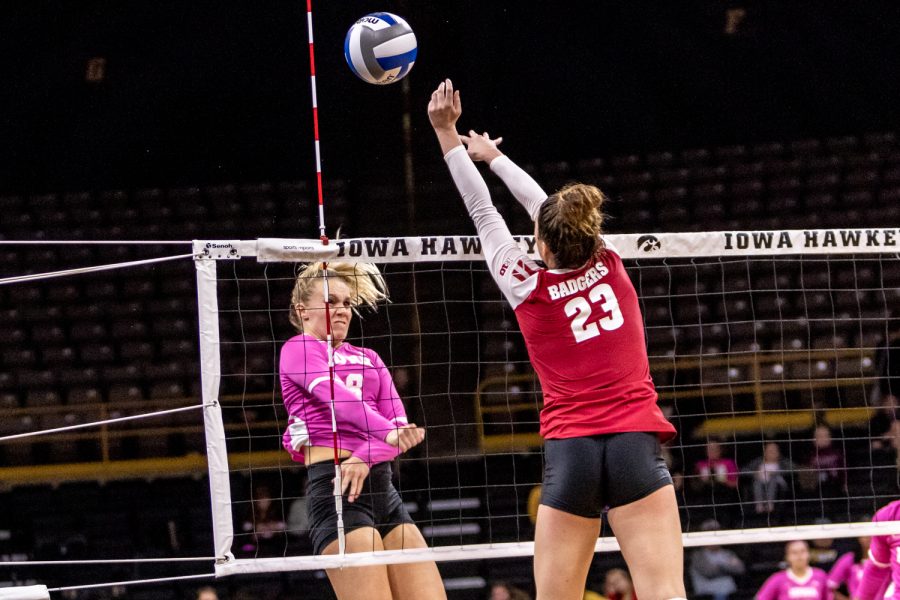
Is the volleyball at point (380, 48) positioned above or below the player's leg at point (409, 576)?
above

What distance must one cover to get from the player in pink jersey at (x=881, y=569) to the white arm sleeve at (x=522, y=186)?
2.49 meters

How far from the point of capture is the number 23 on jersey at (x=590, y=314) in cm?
359

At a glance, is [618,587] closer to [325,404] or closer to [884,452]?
[884,452]

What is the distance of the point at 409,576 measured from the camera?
4605mm

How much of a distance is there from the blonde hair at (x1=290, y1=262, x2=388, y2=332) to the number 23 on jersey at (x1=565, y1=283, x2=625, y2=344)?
Answer: 1.27 metres

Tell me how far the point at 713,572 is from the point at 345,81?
29.9 feet

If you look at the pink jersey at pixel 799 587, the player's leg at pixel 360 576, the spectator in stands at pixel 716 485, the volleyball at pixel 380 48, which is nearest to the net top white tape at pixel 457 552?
the player's leg at pixel 360 576

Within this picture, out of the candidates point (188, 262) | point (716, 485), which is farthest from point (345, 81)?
point (716, 485)

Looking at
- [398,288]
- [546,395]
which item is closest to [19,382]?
[398,288]

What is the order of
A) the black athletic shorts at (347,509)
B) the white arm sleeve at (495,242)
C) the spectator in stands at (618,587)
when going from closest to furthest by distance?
the white arm sleeve at (495,242) → the black athletic shorts at (347,509) → the spectator in stands at (618,587)

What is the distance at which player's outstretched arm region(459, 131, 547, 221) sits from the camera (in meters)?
4.02

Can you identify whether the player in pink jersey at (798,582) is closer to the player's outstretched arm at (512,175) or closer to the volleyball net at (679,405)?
the volleyball net at (679,405)

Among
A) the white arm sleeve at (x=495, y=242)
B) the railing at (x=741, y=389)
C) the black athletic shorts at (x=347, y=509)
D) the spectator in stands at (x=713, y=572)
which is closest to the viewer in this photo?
the white arm sleeve at (x=495, y=242)

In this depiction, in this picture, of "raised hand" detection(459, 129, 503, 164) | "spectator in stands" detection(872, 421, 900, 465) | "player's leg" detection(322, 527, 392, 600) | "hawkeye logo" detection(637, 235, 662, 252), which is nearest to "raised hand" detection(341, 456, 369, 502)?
"player's leg" detection(322, 527, 392, 600)
